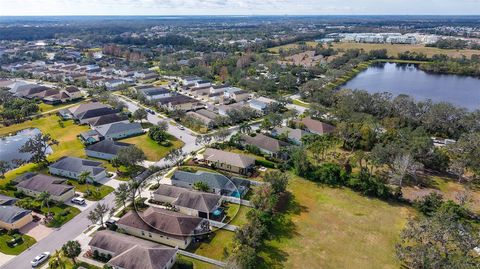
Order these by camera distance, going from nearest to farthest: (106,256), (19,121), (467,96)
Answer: (106,256) < (19,121) < (467,96)

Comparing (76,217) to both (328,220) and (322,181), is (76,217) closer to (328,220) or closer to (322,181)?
(328,220)

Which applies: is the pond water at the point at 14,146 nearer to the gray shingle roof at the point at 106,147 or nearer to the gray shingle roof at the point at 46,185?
the gray shingle roof at the point at 106,147

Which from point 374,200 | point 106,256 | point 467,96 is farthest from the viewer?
point 467,96

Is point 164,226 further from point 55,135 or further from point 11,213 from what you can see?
point 55,135

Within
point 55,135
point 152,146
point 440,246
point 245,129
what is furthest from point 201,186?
point 55,135

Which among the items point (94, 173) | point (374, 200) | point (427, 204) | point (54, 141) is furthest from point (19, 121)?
point (427, 204)

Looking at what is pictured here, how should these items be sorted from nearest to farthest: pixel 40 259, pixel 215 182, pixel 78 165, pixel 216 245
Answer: pixel 40 259 → pixel 216 245 → pixel 215 182 → pixel 78 165
